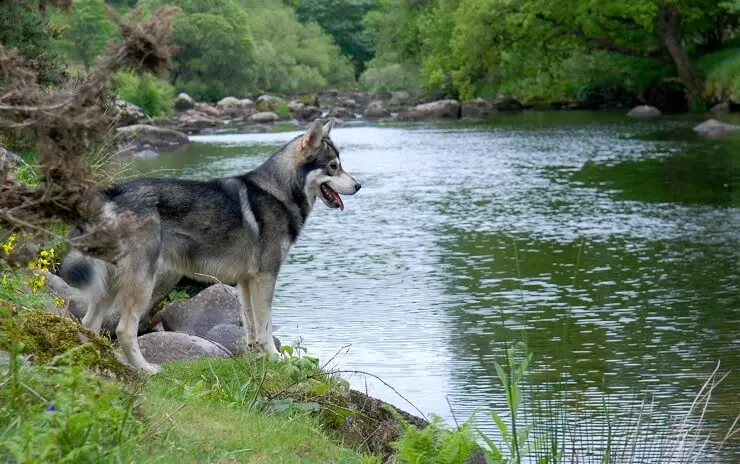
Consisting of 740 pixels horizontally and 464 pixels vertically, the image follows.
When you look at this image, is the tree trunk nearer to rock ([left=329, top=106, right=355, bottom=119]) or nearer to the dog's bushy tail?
rock ([left=329, top=106, right=355, bottom=119])

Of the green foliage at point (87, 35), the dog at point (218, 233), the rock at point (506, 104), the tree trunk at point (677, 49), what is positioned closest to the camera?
the dog at point (218, 233)

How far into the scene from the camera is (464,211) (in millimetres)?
24203

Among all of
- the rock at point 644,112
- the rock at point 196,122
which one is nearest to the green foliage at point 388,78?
the rock at point 196,122

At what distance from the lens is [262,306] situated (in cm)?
998

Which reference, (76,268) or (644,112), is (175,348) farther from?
(644,112)

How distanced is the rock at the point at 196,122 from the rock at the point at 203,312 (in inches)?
1904

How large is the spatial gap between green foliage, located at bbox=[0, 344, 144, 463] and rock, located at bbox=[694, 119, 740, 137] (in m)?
36.1

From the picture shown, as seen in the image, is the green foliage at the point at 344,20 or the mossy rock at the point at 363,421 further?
the green foliage at the point at 344,20

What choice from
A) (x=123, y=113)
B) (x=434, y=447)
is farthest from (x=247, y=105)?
(x=434, y=447)

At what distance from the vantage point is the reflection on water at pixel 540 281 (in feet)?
35.5

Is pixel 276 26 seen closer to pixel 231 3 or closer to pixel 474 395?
pixel 231 3

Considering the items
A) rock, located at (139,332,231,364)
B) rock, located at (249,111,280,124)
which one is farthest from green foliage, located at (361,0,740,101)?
rock, located at (139,332,231,364)

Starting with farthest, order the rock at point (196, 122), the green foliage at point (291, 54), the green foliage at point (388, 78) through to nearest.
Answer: the green foliage at point (291, 54)
the green foliage at point (388, 78)
the rock at point (196, 122)

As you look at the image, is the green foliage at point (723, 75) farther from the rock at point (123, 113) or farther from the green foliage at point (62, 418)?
the green foliage at point (62, 418)
